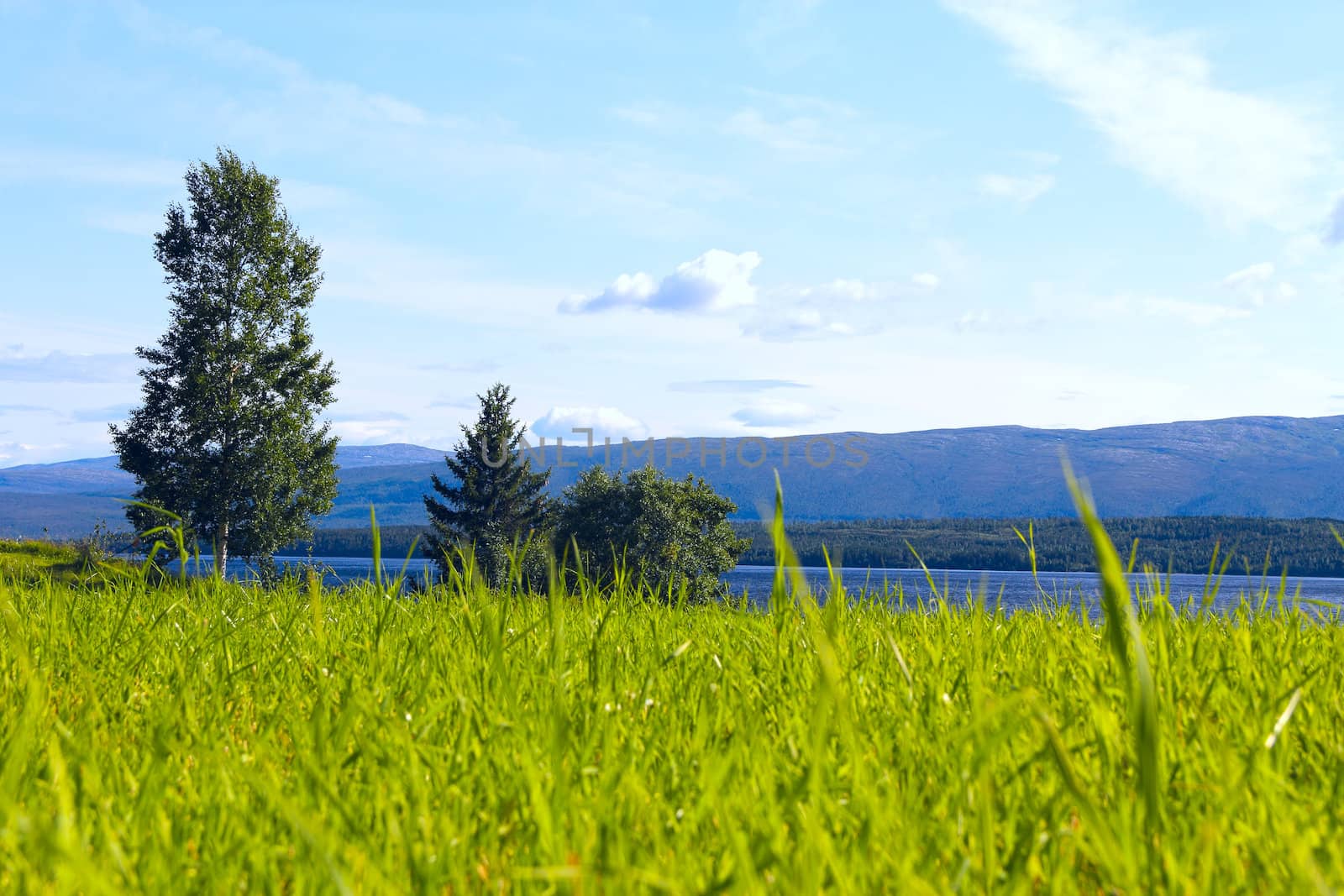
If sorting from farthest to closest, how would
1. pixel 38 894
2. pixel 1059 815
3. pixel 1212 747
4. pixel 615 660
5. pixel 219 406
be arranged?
pixel 219 406 → pixel 615 660 → pixel 1212 747 → pixel 1059 815 → pixel 38 894

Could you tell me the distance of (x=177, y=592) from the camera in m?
5.18

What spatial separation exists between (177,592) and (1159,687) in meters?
4.76

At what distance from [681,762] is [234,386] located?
45568 millimetres

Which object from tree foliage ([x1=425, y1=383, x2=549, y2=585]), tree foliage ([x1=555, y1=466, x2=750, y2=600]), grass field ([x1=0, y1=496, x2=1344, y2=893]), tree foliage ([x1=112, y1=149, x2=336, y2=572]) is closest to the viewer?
grass field ([x1=0, y1=496, x2=1344, y2=893])

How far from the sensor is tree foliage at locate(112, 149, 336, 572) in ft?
138

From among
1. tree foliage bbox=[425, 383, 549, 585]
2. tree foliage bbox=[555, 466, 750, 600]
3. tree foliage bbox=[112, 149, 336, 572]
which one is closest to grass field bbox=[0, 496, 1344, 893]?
tree foliage bbox=[112, 149, 336, 572]

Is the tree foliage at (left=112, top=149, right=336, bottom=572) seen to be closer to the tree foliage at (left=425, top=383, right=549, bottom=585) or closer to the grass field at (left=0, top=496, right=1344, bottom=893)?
the tree foliage at (left=425, top=383, right=549, bottom=585)

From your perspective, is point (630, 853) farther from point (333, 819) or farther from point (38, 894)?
point (38, 894)

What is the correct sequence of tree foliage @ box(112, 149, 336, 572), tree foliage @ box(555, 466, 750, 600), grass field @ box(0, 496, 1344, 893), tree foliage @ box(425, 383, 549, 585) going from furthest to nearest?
tree foliage @ box(425, 383, 549, 585)
tree foliage @ box(555, 466, 750, 600)
tree foliage @ box(112, 149, 336, 572)
grass field @ box(0, 496, 1344, 893)

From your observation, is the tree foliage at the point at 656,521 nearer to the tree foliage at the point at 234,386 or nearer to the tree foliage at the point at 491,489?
the tree foliage at the point at 491,489

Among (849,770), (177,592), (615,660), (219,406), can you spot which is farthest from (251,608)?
(219,406)

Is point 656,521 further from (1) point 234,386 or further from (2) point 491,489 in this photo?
(1) point 234,386

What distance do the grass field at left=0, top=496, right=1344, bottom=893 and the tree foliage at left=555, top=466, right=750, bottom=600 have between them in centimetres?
6280

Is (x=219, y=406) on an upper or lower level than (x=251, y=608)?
upper
